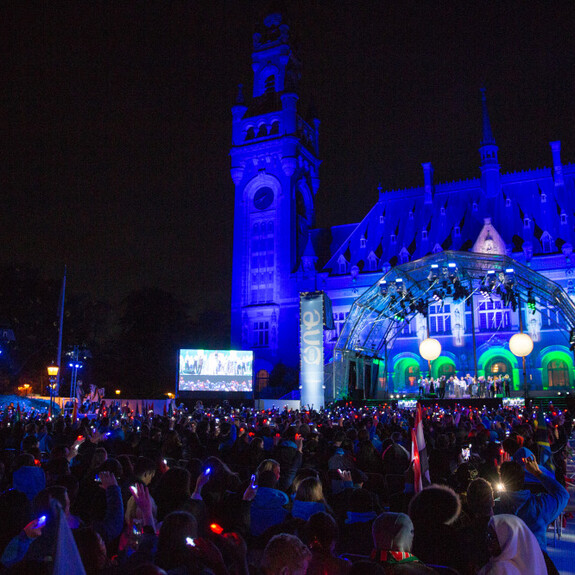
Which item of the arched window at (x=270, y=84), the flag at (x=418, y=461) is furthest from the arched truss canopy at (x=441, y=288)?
the arched window at (x=270, y=84)

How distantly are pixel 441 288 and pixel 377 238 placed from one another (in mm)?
26683

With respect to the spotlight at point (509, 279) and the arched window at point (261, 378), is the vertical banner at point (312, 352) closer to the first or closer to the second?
the spotlight at point (509, 279)

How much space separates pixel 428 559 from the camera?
12.8ft

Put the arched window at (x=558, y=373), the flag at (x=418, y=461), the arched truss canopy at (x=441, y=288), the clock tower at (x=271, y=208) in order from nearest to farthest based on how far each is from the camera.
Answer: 1. the flag at (x=418, y=461)
2. the arched truss canopy at (x=441, y=288)
3. the arched window at (x=558, y=373)
4. the clock tower at (x=271, y=208)

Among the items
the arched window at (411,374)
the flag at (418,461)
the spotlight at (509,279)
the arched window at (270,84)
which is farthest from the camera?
the arched window at (270,84)

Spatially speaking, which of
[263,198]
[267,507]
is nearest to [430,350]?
[267,507]

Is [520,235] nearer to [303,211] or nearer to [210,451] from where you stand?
[303,211]

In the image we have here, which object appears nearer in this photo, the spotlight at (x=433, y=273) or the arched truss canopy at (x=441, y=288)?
the arched truss canopy at (x=441, y=288)

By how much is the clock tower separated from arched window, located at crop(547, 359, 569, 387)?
67.8 ft

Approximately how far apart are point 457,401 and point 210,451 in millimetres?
23983

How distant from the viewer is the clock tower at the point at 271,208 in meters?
54.8

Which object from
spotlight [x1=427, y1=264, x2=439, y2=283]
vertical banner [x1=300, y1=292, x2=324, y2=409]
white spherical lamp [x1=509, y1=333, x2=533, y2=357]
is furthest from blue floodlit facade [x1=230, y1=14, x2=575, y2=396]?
white spherical lamp [x1=509, y1=333, x2=533, y2=357]

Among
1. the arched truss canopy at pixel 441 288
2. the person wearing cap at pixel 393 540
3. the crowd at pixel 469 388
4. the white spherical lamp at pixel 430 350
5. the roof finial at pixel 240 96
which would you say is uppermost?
the roof finial at pixel 240 96

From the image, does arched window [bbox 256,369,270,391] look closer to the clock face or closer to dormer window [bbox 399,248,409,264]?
the clock face
